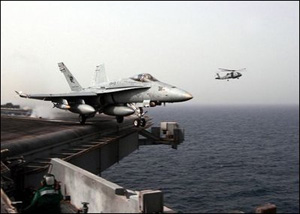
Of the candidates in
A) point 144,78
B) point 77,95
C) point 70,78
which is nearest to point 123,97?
point 144,78

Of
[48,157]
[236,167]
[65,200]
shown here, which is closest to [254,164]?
[236,167]

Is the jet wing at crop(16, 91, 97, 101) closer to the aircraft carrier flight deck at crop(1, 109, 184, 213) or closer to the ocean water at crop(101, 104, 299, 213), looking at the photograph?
the aircraft carrier flight deck at crop(1, 109, 184, 213)

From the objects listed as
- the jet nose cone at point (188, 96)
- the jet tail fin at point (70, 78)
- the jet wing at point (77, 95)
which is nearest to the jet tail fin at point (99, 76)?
the jet tail fin at point (70, 78)

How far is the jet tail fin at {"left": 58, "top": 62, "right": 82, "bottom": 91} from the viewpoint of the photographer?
38031 millimetres

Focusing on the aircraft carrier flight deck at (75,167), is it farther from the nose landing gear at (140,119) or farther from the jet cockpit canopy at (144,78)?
the jet cockpit canopy at (144,78)

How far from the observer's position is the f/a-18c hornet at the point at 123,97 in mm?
25875

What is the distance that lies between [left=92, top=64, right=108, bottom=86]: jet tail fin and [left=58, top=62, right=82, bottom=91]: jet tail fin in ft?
6.27

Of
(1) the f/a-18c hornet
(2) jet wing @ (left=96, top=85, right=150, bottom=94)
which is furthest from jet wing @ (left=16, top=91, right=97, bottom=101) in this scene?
(2) jet wing @ (left=96, top=85, right=150, bottom=94)

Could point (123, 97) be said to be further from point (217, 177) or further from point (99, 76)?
point (217, 177)

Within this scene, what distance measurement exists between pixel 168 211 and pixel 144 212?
704 millimetres

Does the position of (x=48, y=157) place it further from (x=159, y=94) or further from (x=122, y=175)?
(x=122, y=175)

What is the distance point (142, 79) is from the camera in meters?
27.6

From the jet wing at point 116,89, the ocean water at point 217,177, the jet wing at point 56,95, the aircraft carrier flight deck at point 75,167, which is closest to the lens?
the aircraft carrier flight deck at point 75,167

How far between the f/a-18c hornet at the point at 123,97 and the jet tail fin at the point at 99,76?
5.20 metres
